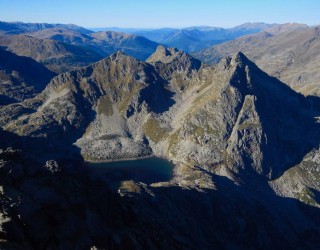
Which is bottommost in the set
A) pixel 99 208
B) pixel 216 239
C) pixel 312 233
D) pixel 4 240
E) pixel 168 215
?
pixel 312 233

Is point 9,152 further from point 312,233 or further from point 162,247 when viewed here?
point 312,233

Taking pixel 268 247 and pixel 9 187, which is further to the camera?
pixel 268 247

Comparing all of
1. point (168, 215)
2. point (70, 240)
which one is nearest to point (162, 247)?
point (70, 240)

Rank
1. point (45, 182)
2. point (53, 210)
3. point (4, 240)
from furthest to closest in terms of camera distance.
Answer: point (45, 182)
point (53, 210)
point (4, 240)

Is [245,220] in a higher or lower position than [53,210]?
lower

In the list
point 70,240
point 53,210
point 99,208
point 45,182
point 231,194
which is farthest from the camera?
point 231,194

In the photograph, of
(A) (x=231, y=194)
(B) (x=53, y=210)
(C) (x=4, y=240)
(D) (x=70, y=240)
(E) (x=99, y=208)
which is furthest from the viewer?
(A) (x=231, y=194)

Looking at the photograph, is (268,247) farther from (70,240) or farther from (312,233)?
(70,240)

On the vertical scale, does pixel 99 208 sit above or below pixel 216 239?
above

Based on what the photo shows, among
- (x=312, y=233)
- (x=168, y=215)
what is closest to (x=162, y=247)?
(x=168, y=215)

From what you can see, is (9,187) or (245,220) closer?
(9,187)
